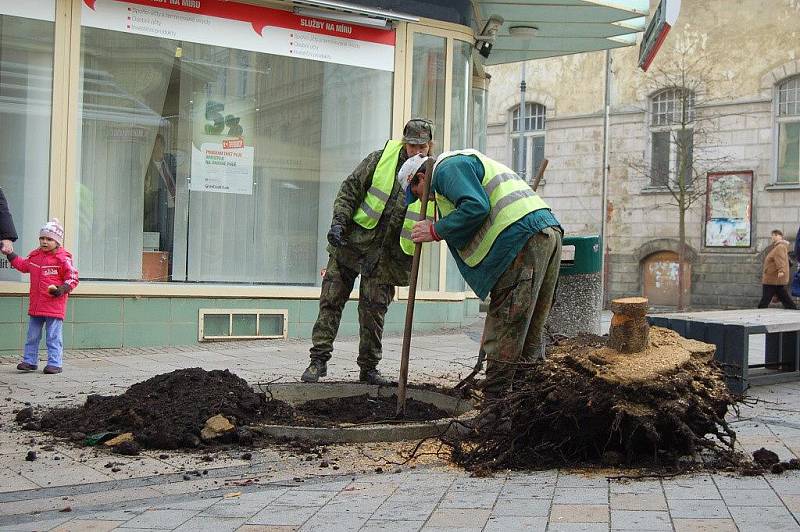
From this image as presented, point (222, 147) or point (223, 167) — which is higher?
point (222, 147)

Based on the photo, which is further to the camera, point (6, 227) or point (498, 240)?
point (6, 227)

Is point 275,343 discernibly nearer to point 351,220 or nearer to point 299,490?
point 351,220

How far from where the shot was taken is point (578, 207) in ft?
85.3

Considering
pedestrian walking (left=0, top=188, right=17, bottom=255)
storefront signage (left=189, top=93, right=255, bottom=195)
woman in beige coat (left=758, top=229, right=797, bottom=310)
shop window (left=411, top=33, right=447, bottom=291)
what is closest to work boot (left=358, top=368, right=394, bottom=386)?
pedestrian walking (left=0, top=188, right=17, bottom=255)

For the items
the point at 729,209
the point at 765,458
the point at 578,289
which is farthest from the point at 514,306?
the point at 729,209

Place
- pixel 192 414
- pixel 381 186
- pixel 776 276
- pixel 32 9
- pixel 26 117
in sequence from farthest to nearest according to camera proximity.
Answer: pixel 776 276
pixel 26 117
pixel 32 9
pixel 381 186
pixel 192 414

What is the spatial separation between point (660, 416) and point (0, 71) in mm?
7782

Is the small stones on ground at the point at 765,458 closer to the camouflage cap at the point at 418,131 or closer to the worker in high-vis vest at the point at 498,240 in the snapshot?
the worker in high-vis vest at the point at 498,240

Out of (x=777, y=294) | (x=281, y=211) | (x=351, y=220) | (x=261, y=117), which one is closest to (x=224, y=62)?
(x=261, y=117)

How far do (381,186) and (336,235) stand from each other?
19.6 inches

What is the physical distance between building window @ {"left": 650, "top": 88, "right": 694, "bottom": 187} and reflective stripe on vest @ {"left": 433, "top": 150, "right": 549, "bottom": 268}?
17.4m

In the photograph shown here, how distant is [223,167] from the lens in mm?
11445

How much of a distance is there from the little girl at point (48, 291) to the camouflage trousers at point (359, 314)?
2444 mm

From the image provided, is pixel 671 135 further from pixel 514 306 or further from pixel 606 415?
pixel 606 415
